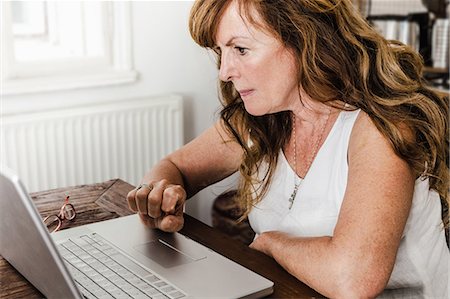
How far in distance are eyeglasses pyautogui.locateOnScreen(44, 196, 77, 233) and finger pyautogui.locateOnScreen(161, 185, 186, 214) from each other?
0.24 m

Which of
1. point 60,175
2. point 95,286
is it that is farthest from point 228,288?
point 60,175

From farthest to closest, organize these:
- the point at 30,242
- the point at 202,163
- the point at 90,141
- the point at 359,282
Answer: the point at 90,141, the point at 202,163, the point at 359,282, the point at 30,242

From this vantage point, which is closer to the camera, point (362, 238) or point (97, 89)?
point (362, 238)

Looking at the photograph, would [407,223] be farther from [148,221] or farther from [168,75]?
[168,75]

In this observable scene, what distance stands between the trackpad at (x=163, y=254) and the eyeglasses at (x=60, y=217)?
0.23 metres

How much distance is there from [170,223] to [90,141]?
4.57ft

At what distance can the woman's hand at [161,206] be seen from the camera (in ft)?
4.53

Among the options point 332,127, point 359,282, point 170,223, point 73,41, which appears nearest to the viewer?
point 359,282

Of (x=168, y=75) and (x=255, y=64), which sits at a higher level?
(x=255, y=64)

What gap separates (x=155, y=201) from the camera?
4.57 feet

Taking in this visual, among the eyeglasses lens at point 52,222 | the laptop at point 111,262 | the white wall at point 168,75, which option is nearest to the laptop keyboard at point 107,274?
the laptop at point 111,262

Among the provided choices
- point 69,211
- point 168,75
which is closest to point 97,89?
point 168,75

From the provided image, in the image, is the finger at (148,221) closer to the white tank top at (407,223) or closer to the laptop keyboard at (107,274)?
the laptop keyboard at (107,274)

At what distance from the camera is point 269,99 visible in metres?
1.46
